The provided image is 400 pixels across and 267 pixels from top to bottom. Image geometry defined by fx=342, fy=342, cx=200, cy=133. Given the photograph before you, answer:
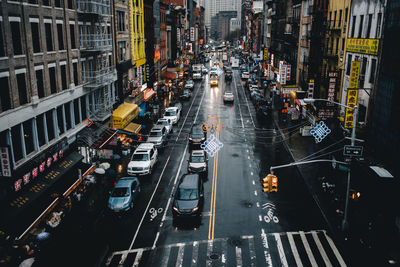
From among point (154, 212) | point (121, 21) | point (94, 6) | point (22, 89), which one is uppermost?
point (94, 6)

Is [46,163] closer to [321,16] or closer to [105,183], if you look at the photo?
[105,183]

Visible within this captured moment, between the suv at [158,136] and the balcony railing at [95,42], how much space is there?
33.1ft

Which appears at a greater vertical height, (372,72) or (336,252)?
(372,72)

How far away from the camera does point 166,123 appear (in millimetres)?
42031

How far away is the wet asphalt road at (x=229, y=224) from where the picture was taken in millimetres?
18375

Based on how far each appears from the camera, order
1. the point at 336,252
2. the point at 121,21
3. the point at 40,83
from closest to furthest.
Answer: the point at 336,252 < the point at 40,83 < the point at 121,21

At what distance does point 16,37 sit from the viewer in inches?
791

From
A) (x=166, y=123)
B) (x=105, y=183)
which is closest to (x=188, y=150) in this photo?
(x=166, y=123)

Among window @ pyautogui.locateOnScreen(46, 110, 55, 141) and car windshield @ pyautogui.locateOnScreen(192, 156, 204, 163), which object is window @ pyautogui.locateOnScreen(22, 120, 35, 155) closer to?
window @ pyautogui.locateOnScreen(46, 110, 55, 141)

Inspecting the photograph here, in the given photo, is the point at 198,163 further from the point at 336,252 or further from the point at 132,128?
the point at 336,252

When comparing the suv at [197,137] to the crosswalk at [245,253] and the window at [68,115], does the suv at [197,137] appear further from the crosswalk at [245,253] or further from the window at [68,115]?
the crosswalk at [245,253]

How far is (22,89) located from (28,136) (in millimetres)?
2983

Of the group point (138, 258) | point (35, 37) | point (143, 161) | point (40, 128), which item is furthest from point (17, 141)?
point (143, 161)

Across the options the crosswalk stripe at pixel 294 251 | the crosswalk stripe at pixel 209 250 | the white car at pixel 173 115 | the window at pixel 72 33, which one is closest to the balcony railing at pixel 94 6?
the window at pixel 72 33
